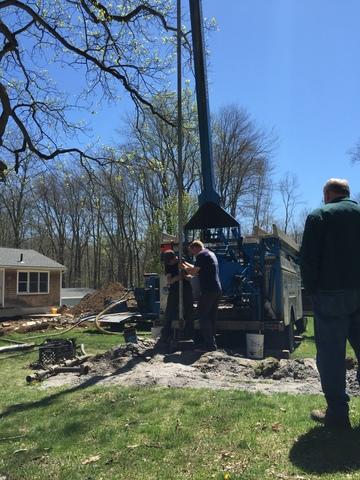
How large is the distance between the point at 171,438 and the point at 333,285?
1966 mm

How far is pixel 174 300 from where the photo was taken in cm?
1030

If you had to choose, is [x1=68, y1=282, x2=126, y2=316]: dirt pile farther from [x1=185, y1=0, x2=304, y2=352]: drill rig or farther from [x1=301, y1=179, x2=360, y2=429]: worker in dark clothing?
[x1=301, y1=179, x2=360, y2=429]: worker in dark clothing

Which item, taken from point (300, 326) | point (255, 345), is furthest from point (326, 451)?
point (300, 326)

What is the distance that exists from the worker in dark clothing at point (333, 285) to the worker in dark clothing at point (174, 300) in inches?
220

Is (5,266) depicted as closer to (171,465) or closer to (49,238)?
(171,465)

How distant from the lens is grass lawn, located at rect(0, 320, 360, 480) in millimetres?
3953

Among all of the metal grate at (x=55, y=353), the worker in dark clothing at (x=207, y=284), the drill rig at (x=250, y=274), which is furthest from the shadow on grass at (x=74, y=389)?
the drill rig at (x=250, y=274)


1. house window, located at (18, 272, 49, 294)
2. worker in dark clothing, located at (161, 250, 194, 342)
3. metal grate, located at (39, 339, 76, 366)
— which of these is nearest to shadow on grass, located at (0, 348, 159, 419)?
worker in dark clothing, located at (161, 250, 194, 342)

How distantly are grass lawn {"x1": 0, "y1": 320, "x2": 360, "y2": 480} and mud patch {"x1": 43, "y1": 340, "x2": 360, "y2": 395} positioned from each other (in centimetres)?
58

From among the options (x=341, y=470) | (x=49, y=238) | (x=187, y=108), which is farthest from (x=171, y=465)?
(x=49, y=238)

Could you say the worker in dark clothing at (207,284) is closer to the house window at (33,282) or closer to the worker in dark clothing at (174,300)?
the worker in dark clothing at (174,300)

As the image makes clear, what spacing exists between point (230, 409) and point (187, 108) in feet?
43.6

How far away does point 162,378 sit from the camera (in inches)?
287

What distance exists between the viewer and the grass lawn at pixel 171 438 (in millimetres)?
3953
